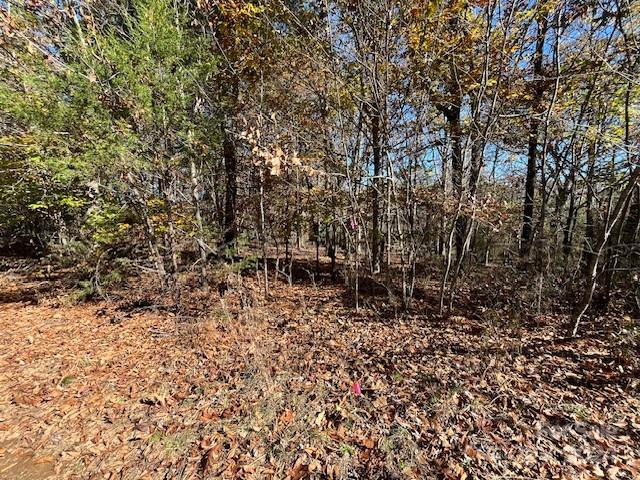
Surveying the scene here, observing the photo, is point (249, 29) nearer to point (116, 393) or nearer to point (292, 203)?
point (292, 203)

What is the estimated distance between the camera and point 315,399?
401 cm

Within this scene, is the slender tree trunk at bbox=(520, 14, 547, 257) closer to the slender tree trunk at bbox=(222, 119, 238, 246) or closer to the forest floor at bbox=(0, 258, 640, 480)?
the forest floor at bbox=(0, 258, 640, 480)

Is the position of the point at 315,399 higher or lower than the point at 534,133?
lower

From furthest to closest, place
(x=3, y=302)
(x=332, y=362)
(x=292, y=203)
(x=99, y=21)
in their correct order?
1. (x=292, y=203)
2. (x=3, y=302)
3. (x=99, y=21)
4. (x=332, y=362)

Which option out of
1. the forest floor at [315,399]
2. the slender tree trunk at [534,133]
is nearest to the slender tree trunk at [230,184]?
the forest floor at [315,399]

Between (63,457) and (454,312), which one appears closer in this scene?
(63,457)

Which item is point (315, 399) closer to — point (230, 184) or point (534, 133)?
point (230, 184)

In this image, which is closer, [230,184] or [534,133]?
[534,133]

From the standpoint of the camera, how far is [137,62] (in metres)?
5.73

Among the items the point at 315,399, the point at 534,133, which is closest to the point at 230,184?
the point at 315,399

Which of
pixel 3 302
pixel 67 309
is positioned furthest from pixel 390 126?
pixel 3 302

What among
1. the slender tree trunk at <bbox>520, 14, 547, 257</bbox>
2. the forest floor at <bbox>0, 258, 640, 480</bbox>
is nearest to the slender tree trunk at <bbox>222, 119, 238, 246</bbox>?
the forest floor at <bbox>0, 258, 640, 480</bbox>

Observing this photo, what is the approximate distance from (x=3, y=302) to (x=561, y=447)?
11.5 metres

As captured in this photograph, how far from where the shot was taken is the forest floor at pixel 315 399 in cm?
311
